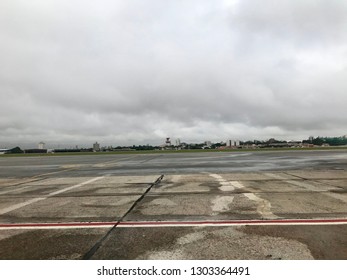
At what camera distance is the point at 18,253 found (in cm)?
427

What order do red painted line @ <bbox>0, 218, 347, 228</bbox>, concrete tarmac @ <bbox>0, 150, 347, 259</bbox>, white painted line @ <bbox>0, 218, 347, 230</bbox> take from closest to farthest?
1. concrete tarmac @ <bbox>0, 150, 347, 259</bbox>
2. white painted line @ <bbox>0, 218, 347, 230</bbox>
3. red painted line @ <bbox>0, 218, 347, 228</bbox>

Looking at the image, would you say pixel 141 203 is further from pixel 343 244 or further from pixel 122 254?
pixel 343 244

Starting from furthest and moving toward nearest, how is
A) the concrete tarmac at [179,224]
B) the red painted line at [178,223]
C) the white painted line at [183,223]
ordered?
the red painted line at [178,223], the white painted line at [183,223], the concrete tarmac at [179,224]

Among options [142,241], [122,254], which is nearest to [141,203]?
[142,241]

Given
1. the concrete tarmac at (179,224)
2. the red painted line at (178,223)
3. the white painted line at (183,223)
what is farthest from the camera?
the red painted line at (178,223)

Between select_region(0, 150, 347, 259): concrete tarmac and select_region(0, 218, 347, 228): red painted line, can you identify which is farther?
select_region(0, 218, 347, 228): red painted line

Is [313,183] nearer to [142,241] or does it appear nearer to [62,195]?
[142,241]

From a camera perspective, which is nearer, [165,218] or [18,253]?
[18,253]

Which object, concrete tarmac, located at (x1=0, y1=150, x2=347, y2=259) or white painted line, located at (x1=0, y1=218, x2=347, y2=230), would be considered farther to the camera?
white painted line, located at (x1=0, y1=218, x2=347, y2=230)

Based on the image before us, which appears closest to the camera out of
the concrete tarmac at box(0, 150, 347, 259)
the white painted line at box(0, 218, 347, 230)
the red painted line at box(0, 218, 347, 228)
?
the concrete tarmac at box(0, 150, 347, 259)

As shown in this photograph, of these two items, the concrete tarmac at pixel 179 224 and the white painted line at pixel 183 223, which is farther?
the white painted line at pixel 183 223

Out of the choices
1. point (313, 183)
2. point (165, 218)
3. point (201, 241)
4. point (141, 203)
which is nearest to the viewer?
point (201, 241)
